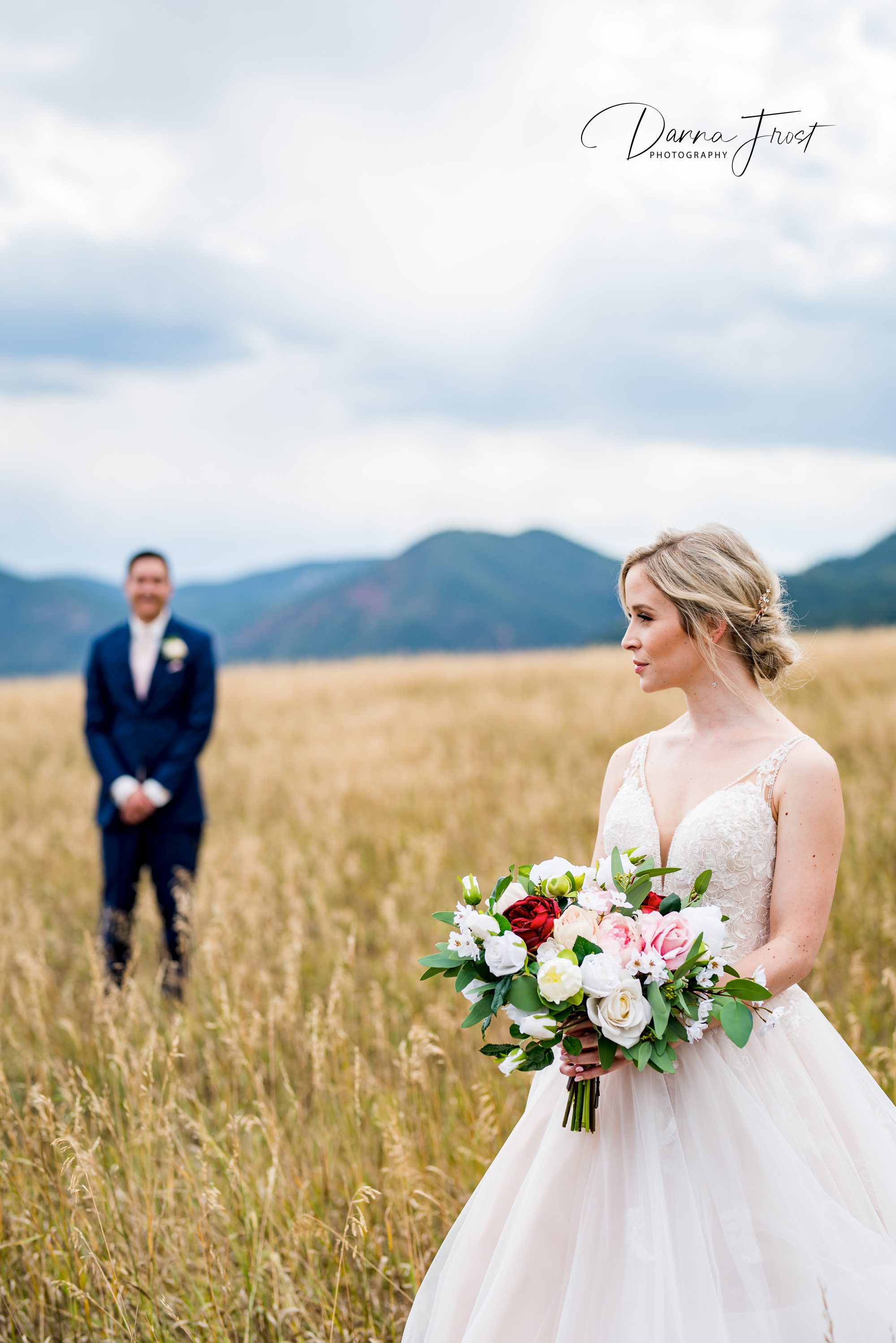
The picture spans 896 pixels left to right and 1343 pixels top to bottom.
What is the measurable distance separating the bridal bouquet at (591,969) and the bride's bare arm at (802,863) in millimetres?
130

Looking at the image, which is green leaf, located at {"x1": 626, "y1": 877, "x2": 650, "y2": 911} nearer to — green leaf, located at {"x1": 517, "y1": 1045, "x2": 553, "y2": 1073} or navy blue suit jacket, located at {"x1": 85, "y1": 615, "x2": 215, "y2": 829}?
green leaf, located at {"x1": 517, "y1": 1045, "x2": 553, "y2": 1073}

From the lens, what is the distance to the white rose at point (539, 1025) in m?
1.87

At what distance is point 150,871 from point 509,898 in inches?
155

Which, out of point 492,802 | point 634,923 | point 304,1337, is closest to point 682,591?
point 634,923

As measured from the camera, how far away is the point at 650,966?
74.2 inches

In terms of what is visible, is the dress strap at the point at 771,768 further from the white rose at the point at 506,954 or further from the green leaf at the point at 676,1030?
the white rose at the point at 506,954

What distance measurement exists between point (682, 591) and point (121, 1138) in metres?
2.50

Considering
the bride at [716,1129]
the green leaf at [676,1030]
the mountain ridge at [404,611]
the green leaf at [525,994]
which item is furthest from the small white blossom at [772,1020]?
the mountain ridge at [404,611]

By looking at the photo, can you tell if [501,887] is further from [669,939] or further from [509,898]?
[669,939]

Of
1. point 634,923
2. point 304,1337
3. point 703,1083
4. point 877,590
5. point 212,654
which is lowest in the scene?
point 304,1337

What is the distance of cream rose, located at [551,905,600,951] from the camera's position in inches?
76.4

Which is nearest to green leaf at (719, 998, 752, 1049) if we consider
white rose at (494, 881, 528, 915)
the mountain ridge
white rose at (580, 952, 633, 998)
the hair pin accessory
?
white rose at (580, 952, 633, 998)

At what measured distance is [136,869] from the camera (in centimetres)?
544

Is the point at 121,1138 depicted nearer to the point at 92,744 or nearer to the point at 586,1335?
the point at 586,1335
